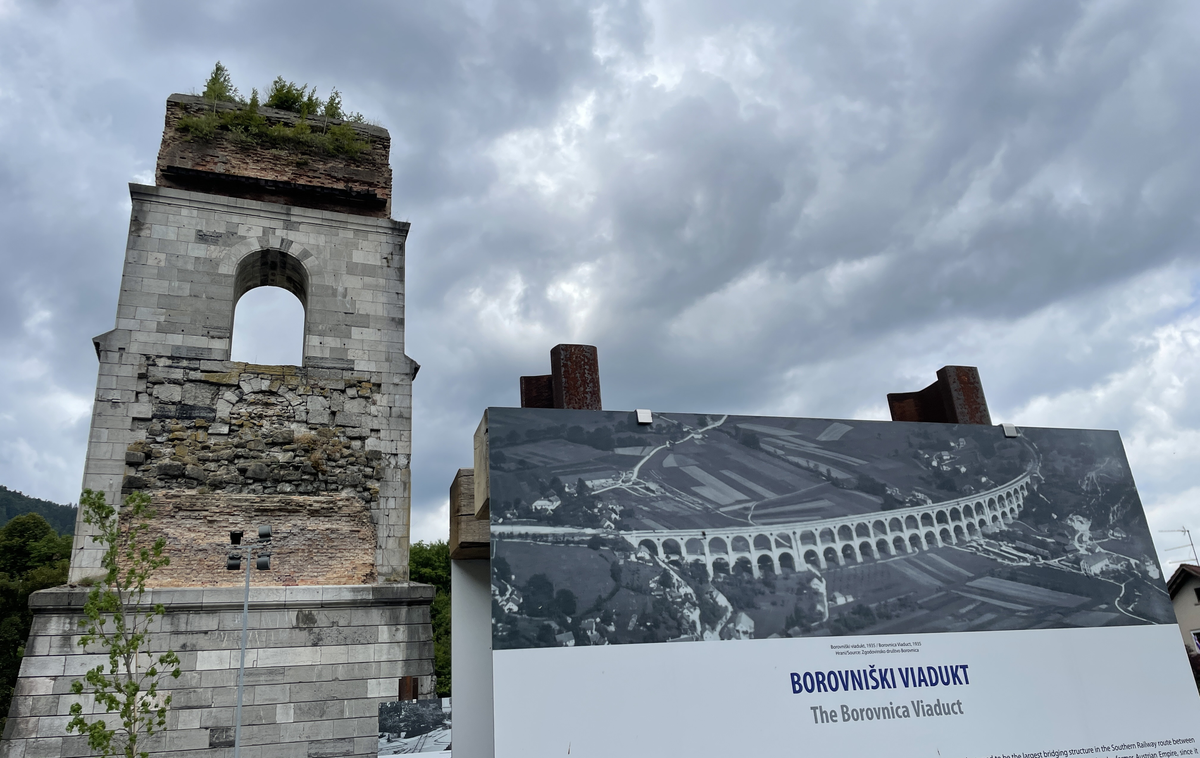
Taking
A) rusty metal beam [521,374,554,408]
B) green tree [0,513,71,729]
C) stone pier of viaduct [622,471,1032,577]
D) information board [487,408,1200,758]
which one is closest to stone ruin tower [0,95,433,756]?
rusty metal beam [521,374,554,408]

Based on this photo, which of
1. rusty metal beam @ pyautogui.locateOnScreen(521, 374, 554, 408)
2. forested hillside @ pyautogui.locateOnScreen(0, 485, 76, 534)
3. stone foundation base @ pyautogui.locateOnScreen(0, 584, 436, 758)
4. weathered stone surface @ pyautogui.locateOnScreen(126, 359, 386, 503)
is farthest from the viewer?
forested hillside @ pyautogui.locateOnScreen(0, 485, 76, 534)

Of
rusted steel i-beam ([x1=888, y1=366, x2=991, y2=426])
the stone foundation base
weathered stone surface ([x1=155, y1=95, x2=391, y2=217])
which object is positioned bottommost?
the stone foundation base

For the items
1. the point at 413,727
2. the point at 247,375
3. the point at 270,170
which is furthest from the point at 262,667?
the point at 270,170

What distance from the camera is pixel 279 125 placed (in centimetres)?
1158

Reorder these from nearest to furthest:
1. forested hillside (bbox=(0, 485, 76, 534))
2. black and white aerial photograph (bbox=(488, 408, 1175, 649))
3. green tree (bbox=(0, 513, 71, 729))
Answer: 1. black and white aerial photograph (bbox=(488, 408, 1175, 649))
2. green tree (bbox=(0, 513, 71, 729))
3. forested hillside (bbox=(0, 485, 76, 534))

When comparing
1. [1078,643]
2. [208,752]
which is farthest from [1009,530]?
[208,752]

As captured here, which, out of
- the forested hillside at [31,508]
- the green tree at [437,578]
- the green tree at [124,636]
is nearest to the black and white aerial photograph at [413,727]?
the green tree at [124,636]

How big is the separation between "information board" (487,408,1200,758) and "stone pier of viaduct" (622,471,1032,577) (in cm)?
2

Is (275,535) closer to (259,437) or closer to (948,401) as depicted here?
(259,437)

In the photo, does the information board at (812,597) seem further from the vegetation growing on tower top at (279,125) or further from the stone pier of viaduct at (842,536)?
the vegetation growing on tower top at (279,125)

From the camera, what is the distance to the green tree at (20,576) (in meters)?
20.1

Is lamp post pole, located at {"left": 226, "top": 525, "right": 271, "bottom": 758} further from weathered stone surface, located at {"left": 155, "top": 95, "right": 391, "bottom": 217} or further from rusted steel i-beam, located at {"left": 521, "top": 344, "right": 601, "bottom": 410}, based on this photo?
weathered stone surface, located at {"left": 155, "top": 95, "right": 391, "bottom": 217}

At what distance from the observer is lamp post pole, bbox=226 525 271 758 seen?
801cm

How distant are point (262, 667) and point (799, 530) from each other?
6.34m
